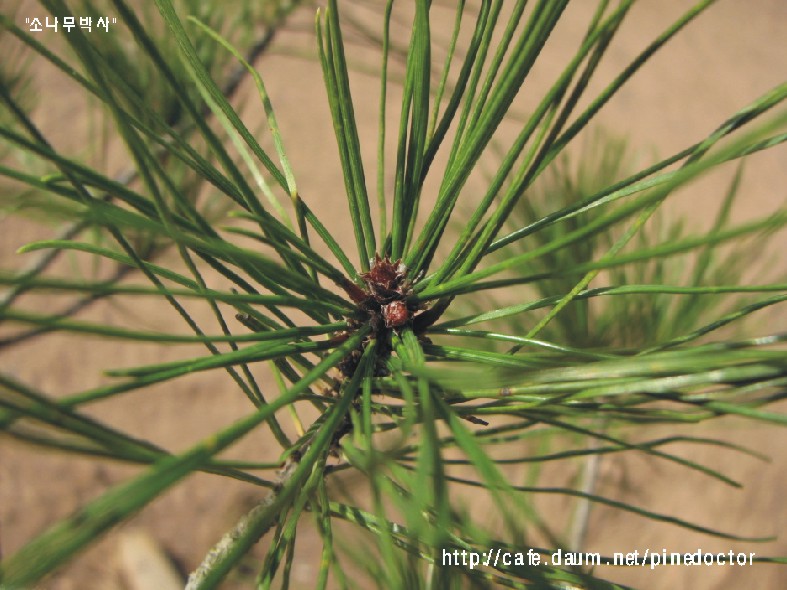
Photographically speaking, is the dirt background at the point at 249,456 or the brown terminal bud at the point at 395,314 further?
the dirt background at the point at 249,456

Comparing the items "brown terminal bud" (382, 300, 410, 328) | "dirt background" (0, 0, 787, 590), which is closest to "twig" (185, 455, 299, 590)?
"brown terminal bud" (382, 300, 410, 328)

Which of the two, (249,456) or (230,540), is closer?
(230,540)

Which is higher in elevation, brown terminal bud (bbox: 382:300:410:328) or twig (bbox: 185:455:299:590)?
brown terminal bud (bbox: 382:300:410:328)

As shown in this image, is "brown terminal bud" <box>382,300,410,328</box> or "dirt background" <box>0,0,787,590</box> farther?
"dirt background" <box>0,0,787,590</box>

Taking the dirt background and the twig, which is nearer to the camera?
the twig

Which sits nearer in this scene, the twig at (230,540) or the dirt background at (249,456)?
the twig at (230,540)

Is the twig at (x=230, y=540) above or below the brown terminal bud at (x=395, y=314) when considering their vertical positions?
below

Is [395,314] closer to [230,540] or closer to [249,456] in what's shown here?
[230,540]

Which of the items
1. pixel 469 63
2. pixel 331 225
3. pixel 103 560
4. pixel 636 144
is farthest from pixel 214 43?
pixel 636 144

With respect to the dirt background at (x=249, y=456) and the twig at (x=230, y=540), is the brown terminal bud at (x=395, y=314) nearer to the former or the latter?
the twig at (x=230, y=540)

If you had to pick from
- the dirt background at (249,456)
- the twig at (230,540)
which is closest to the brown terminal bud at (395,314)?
the twig at (230,540)

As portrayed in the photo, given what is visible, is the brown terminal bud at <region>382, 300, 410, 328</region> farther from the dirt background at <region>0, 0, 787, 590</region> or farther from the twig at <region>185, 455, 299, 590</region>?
the dirt background at <region>0, 0, 787, 590</region>

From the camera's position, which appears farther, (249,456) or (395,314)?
(249,456)

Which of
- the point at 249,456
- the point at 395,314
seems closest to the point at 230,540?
the point at 395,314
